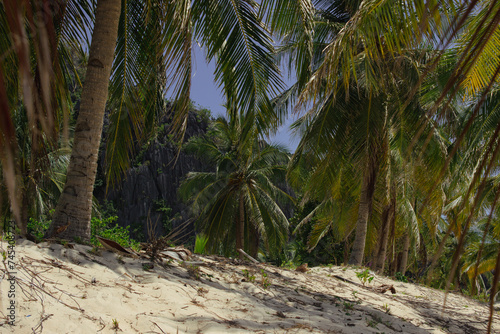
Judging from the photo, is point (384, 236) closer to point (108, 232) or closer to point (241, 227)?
point (241, 227)

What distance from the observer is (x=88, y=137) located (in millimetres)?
4523

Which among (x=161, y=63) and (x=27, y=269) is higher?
(x=161, y=63)

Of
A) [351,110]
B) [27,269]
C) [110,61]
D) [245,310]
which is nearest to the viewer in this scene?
[27,269]

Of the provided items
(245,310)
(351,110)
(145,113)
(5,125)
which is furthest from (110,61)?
(351,110)

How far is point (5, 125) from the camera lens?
1.52 feet

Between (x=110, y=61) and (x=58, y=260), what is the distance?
2.47 meters

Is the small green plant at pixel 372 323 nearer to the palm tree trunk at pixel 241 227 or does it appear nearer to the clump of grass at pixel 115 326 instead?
the clump of grass at pixel 115 326

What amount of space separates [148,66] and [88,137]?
2090 millimetres

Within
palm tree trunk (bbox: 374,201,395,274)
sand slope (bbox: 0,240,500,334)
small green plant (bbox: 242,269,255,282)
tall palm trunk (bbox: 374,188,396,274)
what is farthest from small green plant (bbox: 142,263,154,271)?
palm tree trunk (bbox: 374,201,395,274)

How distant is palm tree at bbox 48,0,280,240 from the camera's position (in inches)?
177

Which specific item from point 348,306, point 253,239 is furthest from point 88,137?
point 253,239

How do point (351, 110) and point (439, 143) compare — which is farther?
point (351, 110)

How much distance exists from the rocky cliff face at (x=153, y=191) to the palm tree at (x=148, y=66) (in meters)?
25.8

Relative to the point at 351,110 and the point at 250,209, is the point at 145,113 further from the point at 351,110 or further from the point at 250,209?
the point at 250,209
